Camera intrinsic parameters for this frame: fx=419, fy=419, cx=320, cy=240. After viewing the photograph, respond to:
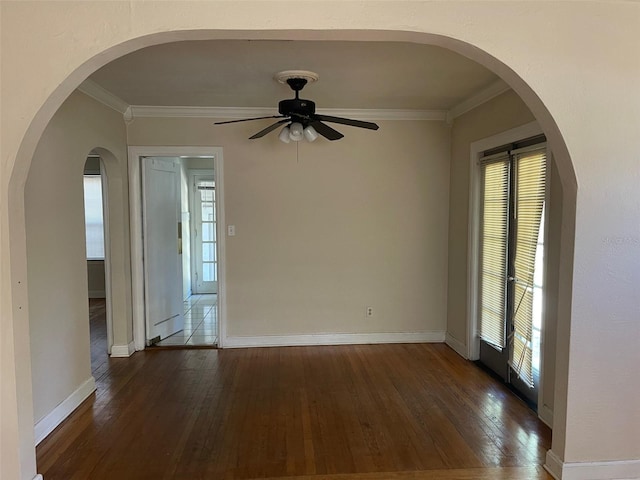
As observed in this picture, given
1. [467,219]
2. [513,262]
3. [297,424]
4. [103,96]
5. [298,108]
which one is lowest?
[297,424]

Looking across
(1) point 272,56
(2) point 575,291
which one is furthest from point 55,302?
(2) point 575,291

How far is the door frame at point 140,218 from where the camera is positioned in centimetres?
407

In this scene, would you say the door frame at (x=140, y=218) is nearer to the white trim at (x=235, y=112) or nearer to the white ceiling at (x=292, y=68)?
the white trim at (x=235, y=112)

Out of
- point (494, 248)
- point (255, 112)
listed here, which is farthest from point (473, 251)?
point (255, 112)

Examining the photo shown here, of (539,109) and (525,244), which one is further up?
(539,109)

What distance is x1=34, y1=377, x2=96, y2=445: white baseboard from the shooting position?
2.56 m

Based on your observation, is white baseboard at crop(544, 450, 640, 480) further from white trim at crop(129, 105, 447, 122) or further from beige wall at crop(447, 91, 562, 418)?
white trim at crop(129, 105, 447, 122)

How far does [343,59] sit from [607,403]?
97.1 inches

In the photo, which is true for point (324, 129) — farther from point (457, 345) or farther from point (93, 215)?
point (93, 215)

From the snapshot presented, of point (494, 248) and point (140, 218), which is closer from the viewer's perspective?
point (494, 248)

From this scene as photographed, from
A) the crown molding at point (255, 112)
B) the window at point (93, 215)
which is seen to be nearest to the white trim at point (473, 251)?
the crown molding at point (255, 112)

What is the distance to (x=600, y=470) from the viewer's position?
6.92 feet

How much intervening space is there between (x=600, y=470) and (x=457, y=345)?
6.63 ft

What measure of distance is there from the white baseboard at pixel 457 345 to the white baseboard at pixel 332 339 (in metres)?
0.08
